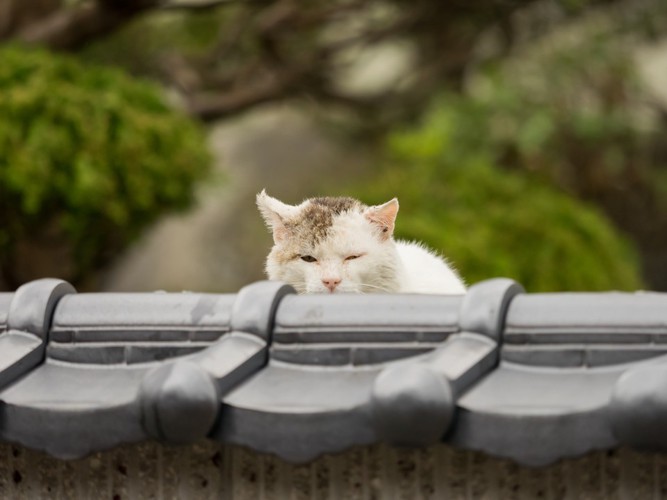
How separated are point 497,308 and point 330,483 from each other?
1.05 feet

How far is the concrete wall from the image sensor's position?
1.35m

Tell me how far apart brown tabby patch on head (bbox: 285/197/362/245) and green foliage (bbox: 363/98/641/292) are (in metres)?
A: 3.99

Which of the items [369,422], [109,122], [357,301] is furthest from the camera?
[109,122]

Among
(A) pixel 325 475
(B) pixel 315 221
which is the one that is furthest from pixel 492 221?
(A) pixel 325 475

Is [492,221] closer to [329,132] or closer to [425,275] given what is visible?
[329,132]

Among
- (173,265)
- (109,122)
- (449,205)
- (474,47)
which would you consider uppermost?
(474,47)

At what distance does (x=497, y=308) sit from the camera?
137 centimetres

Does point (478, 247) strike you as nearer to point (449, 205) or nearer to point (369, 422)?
point (449, 205)

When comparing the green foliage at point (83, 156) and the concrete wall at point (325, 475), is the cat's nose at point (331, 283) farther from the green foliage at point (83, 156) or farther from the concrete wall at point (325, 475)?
the green foliage at point (83, 156)

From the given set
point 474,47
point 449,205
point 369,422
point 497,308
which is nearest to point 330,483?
point 369,422

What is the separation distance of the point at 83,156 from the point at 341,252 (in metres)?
4.21

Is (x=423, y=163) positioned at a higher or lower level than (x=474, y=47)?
lower

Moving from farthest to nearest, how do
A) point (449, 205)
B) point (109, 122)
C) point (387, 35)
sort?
point (387, 35) → point (449, 205) → point (109, 122)

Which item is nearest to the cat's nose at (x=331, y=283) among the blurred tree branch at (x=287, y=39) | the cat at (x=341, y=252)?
the cat at (x=341, y=252)
